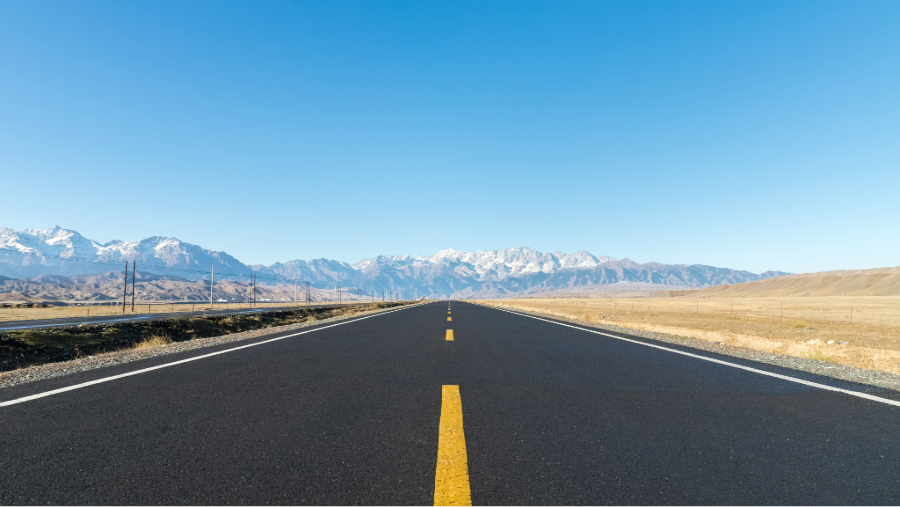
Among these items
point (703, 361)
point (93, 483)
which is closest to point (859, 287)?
point (703, 361)

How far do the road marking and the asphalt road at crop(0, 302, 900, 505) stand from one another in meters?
0.06

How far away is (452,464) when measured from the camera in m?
3.22

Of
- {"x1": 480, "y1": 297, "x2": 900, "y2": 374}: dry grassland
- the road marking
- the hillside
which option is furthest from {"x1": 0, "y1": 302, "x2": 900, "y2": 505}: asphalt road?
the hillside

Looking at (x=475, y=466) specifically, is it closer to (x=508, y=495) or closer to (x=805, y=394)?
(x=508, y=495)

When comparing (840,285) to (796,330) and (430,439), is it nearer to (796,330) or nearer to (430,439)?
(796,330)

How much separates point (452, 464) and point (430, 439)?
0.59m

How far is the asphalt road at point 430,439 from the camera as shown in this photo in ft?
9.44

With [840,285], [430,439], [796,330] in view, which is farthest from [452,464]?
[840,285]

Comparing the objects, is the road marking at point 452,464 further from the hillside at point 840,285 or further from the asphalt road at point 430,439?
the hillside at point 840,285

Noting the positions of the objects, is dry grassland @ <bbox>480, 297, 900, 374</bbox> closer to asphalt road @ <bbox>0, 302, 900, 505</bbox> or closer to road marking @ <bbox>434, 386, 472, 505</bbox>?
asphalt road @ <bbox>0, 302, 900, 505</bbox>

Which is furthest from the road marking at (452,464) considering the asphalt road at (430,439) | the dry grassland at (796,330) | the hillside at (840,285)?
the hillside at (840,285)

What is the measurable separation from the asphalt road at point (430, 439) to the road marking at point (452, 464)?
63 millimetres

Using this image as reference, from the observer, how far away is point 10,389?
5621 millimetres

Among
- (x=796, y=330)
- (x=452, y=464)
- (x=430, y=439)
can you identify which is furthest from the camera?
(x=796, y=330)
